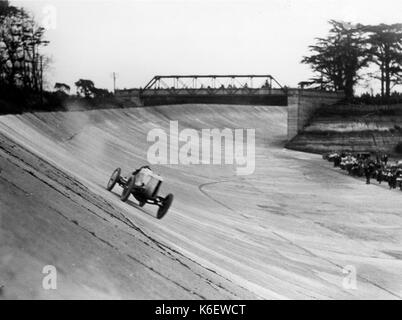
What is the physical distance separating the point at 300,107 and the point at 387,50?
45.3ft

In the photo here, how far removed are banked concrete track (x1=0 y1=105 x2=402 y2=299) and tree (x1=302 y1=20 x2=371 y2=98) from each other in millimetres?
25953

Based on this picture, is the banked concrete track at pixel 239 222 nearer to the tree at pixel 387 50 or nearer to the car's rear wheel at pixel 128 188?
the car's rear wheel at pixel 128 188

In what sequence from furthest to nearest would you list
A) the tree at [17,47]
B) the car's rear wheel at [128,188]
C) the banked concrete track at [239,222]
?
the tree at [17,47] → the car's rear wheel at [128,188] → the banked concrete track at [239,222]

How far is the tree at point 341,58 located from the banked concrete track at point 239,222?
2595cm

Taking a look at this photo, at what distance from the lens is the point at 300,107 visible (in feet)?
181

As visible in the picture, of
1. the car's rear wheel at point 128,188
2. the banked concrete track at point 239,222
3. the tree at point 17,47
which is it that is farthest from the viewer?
the tree at point 17,47

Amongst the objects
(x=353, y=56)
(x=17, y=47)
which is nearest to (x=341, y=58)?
(x=353, y=56)

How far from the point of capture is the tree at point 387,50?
2351 inches

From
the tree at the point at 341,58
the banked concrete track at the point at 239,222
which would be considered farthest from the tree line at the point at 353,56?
the banked concrete track at the point at 239,222

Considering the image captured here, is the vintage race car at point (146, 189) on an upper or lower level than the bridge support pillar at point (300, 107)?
lower

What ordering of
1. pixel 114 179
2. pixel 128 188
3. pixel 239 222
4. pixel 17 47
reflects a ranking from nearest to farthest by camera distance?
pixel 128 188, pixel 114 179, pixel 239 222, pixel 17 47

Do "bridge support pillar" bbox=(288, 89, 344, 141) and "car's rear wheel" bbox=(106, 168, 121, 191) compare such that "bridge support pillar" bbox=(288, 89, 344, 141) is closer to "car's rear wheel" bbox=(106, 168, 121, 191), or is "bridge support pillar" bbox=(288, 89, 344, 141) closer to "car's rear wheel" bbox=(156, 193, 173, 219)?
"car's rear wheel" bbox=(106, 168, 121, 191)

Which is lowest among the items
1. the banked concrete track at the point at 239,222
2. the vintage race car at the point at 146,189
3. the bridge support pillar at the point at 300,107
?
the banked concrete track at the point at 239,222

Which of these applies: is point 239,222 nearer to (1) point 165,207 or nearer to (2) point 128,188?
(1) point 165,207
